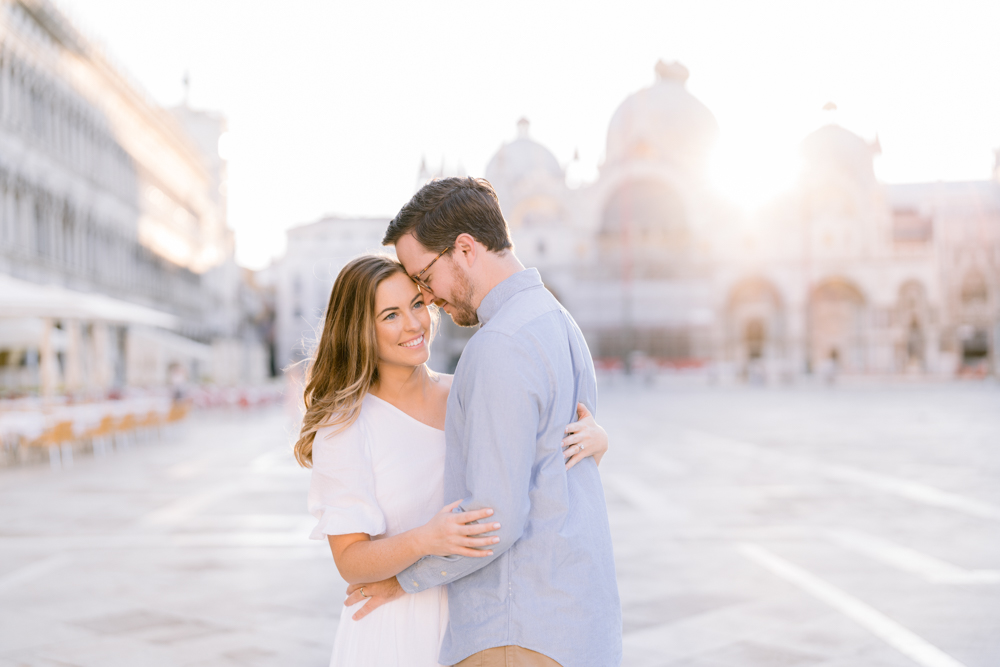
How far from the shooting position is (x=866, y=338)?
58.4m

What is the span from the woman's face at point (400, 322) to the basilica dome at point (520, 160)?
69.7 metres

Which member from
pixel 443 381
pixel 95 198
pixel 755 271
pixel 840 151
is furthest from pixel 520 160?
pixel 443 381

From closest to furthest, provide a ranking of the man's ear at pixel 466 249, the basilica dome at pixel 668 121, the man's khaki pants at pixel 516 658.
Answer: the man's khaki pants at pixel 516 658 → the man's ear at pixel 466 249 → the basilica dome at pixel 668 121

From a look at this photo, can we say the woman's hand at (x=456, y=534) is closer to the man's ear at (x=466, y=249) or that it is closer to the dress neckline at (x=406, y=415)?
the dress neckline at (x=406, y=415)

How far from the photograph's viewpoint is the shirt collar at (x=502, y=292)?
216 cm

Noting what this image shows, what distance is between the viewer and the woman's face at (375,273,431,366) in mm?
2393

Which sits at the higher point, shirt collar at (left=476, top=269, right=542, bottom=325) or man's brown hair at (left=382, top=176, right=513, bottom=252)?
man's brown hair at (left=382, top=176, right=513, bottom=252)

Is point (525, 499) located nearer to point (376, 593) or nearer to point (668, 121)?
point (376, 593)

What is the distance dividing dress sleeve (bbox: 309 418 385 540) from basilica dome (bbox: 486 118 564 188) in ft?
229

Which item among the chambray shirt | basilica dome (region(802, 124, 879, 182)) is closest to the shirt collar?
the chambray shirt

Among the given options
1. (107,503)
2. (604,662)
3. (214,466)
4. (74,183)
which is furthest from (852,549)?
(74,183)

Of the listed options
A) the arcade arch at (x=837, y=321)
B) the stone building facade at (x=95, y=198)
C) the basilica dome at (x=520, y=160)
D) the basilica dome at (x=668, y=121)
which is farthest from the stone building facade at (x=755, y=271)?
the stone building facade at (x=95, y=198)

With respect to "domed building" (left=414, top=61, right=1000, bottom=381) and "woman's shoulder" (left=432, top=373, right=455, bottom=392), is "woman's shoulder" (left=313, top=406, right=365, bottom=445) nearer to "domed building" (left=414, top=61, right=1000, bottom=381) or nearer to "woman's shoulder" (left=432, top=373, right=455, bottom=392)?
"woman's shoulder" (left=432, top=373, right=455, bottom=392)

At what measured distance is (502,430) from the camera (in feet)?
6.33
